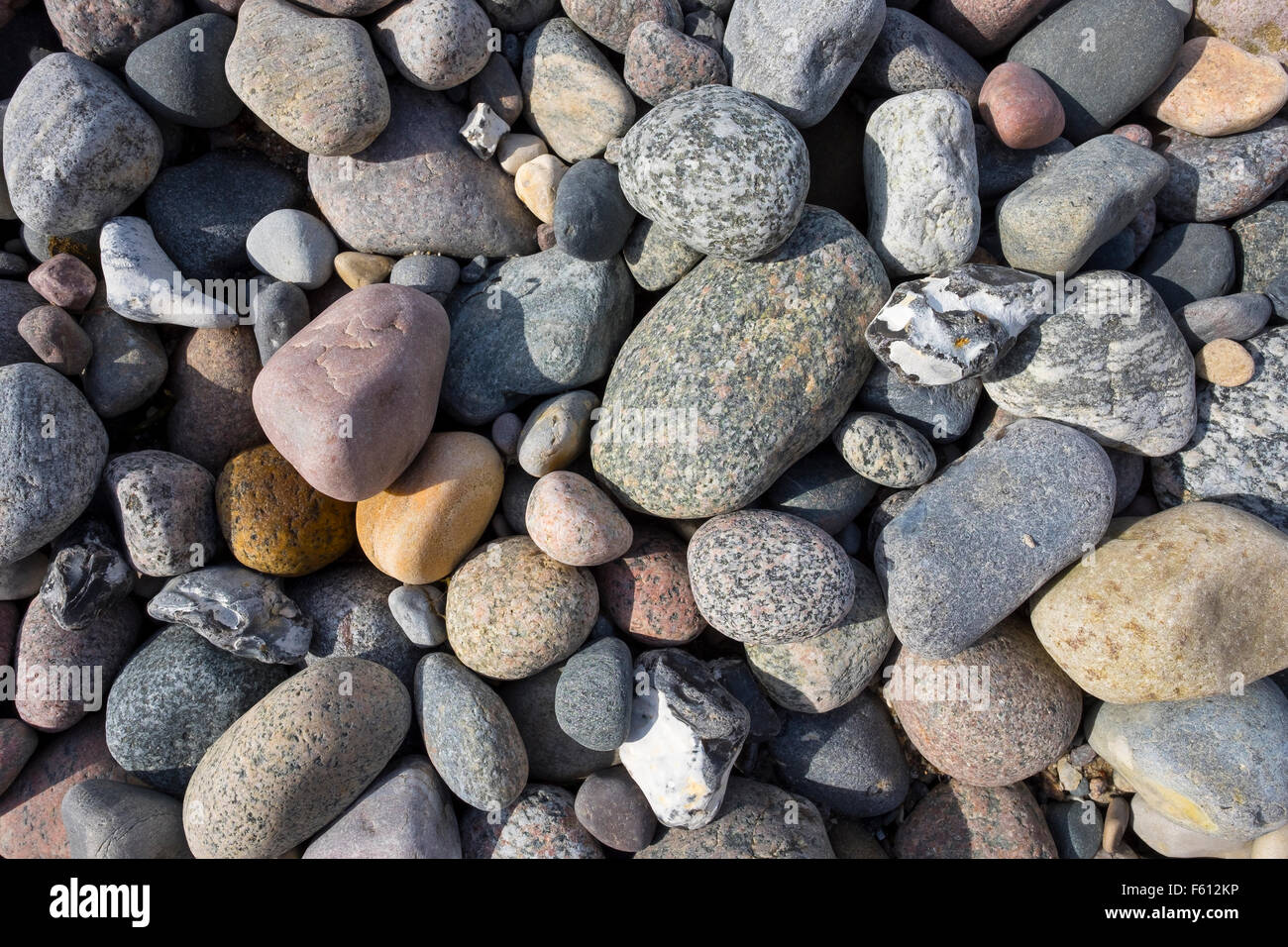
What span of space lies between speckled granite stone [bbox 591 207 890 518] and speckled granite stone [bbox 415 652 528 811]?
3.74 feet

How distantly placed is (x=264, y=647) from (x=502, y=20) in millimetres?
3208

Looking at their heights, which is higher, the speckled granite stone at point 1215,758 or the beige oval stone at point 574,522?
the beige oval stone at point 574,522

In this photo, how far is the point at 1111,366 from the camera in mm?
3588

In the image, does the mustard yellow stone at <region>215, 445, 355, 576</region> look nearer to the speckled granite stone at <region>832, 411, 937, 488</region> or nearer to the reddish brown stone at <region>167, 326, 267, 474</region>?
the reddish brown stone at <region>167, 326, 267, 474</region>

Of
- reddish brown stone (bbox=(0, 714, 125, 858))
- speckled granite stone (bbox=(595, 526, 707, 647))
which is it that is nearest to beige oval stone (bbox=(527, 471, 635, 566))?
speckled granite stone (bbox=(595, 526, 707, 647))

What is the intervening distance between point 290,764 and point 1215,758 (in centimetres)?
398

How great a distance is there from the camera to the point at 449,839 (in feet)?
11.5

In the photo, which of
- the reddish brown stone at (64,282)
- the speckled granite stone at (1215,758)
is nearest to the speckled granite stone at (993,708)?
the speckled granite stone at (1215,758)

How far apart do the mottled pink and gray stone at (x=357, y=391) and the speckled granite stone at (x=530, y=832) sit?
1.57 metres

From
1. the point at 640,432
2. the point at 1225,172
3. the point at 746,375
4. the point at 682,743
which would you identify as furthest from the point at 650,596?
the point at 1225,172

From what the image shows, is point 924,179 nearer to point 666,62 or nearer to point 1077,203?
point 1077,203

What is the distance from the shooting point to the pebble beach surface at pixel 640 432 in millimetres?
3441

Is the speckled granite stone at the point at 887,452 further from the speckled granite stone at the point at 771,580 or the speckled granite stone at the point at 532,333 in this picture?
the speckled granite stone at the point at 532,333

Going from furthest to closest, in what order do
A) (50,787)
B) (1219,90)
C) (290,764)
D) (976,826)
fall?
(1219,90), (976,826), (50,787), (290,764)
